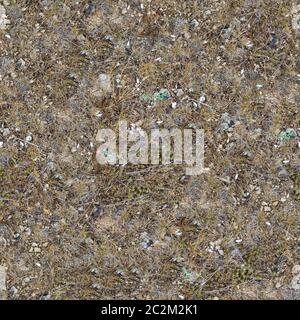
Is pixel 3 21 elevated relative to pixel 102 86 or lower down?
elevated

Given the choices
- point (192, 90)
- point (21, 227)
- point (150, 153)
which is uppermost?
point (192, 90)

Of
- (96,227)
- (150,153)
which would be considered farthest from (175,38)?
(96,227)

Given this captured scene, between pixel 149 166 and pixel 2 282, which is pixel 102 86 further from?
pixel 2 282

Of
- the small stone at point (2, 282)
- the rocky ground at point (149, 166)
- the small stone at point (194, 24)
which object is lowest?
the small stone at point (2, 282)

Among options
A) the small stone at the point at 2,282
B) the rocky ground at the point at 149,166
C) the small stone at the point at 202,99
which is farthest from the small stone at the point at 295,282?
the small stone at the point at 2,282

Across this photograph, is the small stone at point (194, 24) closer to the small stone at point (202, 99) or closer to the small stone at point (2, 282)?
the small stone at point (202, 99)

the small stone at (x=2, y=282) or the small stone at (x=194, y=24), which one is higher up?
the small stone at (x=194, y=24)

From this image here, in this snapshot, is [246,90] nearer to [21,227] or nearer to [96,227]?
[96,227]

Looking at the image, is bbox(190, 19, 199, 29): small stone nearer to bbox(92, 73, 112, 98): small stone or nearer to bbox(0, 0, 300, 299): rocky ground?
bbox(0, 0, 300, 299): rocky ground

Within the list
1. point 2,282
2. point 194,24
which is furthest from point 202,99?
point 2,282
